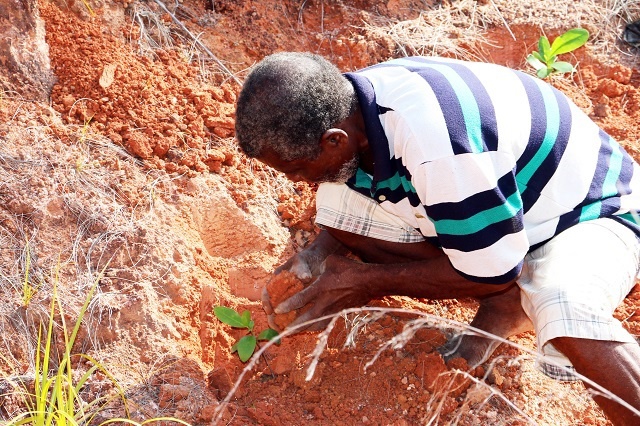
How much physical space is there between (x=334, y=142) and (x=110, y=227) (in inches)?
39.1

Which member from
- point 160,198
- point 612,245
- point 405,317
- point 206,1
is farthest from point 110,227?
point 612,245

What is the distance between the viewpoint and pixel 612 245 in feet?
7.30

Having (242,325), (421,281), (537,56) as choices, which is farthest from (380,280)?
(537,56)

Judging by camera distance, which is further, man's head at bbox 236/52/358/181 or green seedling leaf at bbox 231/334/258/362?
green seedling leaf at bbox 231/334/258/362

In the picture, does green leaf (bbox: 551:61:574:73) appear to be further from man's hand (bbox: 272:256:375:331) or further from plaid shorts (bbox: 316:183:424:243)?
man's hand (bbox: 272:256:375:331)

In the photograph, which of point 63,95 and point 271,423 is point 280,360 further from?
point 63,95

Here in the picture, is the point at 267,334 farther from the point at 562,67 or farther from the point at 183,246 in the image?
the point at 562,67

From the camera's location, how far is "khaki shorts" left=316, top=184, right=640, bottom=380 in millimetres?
2053

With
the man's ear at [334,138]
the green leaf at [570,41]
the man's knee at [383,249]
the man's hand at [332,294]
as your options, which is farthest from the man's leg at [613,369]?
the green leaf at [570,41]

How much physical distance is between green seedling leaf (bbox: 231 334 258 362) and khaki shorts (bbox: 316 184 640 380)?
926 millimetres

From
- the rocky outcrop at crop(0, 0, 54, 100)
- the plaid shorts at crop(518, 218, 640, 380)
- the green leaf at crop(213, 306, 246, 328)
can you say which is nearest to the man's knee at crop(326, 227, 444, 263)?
the plaid shorts at crop(518, 218, 640, 380)

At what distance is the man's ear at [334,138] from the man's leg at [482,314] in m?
0.59

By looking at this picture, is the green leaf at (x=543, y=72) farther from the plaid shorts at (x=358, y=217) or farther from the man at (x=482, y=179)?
the plaid shorts at (x=358, y=217)

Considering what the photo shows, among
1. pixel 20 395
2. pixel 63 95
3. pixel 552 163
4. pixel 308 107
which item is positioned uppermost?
pixel 308 107
